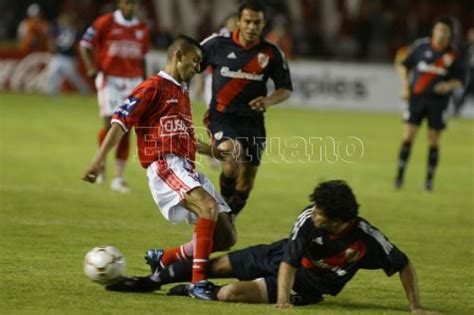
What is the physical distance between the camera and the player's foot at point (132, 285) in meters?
8.12

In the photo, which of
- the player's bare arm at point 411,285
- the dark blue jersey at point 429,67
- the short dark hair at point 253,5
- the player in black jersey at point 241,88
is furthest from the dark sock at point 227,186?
the dark blue jersey at point 429,67

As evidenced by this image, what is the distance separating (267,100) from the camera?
10.6 metres

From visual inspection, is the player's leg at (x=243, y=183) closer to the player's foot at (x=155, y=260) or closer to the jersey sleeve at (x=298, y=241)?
the player's foot at (x=155, y=260)

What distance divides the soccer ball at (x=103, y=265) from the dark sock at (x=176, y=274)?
0.31 m

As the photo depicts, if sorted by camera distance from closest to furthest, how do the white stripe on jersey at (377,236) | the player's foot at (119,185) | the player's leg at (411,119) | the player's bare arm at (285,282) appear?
the player's bare arm at (285,282)
the white stripe on jersey at (377,236)
the player's foot at (119,185)
the player's leg at (411,119)

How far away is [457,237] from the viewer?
11930 mm

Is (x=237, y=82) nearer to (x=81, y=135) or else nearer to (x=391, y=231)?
(x=391, y=231)

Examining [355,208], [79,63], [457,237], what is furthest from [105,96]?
[79,63]

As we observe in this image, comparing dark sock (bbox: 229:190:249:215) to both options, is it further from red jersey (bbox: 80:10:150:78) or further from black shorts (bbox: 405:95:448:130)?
black shorts (bbox: 405:95:448:130)

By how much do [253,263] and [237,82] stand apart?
3.50 m

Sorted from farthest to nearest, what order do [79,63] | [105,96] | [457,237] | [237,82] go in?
[79,63]
[105,96]
[457,237]
[237,82]

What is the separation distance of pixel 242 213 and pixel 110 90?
285cm

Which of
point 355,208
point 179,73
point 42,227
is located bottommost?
point 42,227

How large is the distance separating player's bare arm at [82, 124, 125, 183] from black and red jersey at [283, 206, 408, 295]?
1456 mm
